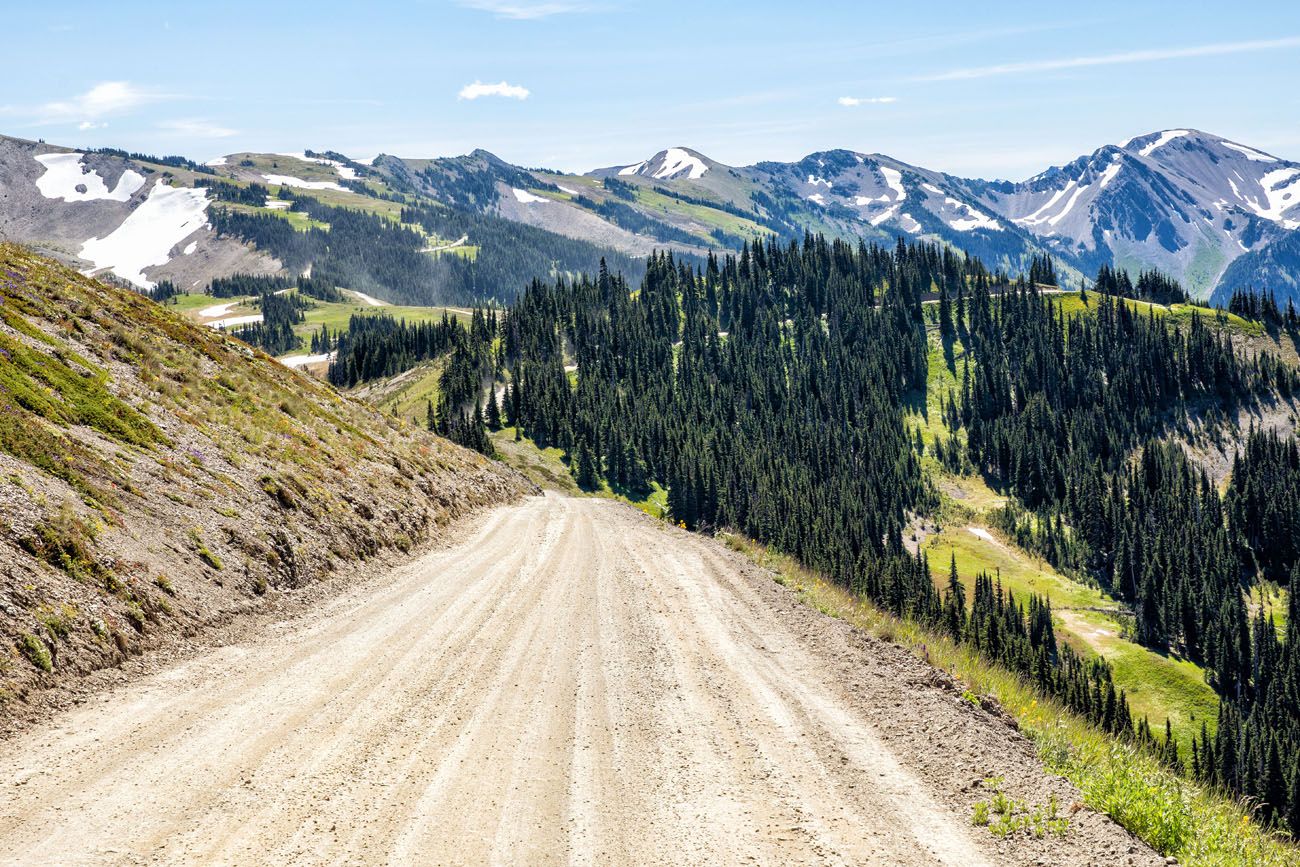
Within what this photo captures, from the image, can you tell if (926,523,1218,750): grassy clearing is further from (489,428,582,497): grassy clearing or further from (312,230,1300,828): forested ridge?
(489,428,582,497): grassy clearing

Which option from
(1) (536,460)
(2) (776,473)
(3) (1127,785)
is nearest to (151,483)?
(3) (1127,785)

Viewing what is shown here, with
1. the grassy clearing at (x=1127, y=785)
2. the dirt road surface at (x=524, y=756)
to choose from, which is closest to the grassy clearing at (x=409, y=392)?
the dirt road surface at (x=524, y=756)

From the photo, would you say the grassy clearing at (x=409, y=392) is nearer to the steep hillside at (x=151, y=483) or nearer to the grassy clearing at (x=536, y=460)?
the grassy clearing at (x=536, y=460)

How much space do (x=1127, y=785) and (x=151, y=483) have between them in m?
24.9

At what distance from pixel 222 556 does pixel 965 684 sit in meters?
19.3

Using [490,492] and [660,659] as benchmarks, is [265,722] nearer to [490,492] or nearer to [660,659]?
[660,659]

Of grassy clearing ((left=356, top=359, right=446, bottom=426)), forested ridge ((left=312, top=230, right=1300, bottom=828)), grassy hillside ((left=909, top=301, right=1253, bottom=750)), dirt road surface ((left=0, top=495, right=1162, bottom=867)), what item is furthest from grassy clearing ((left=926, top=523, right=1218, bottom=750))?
dirt road surface ((left=0, top=495, right=1162, bottom=867))

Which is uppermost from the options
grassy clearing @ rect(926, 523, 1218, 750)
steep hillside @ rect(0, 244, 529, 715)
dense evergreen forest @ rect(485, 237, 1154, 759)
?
steep hillside @ rect(0, 244, 529, 715)

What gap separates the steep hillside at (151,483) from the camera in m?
16.5

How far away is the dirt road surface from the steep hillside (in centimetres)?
196

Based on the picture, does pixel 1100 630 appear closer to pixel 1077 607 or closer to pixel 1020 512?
pixel 1077 607

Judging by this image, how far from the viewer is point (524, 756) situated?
13.1 m

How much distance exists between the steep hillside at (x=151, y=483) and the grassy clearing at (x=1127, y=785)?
17.1 metres

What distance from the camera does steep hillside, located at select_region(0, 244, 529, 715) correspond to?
1647 cm
